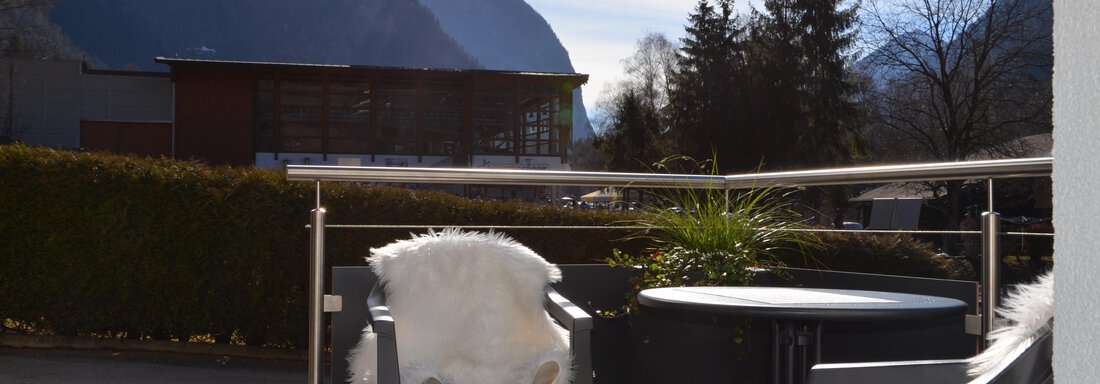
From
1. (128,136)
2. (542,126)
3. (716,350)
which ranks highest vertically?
(542,126)

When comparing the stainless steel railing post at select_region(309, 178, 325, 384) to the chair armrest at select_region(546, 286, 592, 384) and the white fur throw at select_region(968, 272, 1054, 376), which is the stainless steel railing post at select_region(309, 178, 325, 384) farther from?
the white fur throw at select_region(968, 272, 1054, 376)

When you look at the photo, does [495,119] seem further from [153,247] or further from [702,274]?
[702,274]

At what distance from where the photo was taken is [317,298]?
2965mm

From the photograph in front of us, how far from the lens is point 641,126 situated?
3055cm

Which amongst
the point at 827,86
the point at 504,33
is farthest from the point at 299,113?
the point at 504,33

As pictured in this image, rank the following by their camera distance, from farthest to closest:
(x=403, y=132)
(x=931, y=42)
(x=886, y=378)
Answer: (x=403, y=132) < (x=931, y=42) < (x=886, y=378)

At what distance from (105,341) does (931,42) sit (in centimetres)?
2034

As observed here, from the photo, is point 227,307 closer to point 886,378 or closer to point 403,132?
point 886,378

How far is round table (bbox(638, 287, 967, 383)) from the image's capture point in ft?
6.91

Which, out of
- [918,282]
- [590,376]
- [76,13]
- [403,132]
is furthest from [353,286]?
[76,13]

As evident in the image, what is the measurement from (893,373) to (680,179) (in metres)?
2.22

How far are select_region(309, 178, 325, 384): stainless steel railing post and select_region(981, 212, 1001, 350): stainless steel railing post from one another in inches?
85.3

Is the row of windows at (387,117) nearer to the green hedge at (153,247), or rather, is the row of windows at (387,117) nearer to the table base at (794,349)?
the green hedge at (153,247)

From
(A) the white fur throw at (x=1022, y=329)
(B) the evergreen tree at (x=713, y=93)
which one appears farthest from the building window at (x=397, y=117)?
(A) the white fur throw at (x=1022, y=329)
